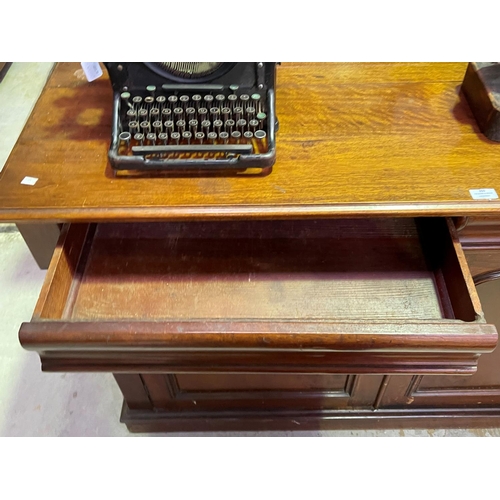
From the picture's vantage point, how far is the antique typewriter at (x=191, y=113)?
759 millimetres

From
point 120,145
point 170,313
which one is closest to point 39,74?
point 120,145

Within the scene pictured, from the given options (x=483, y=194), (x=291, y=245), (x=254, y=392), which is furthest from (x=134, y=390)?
(x=483, y=194)

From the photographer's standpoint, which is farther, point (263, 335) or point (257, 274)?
point (257, 274)

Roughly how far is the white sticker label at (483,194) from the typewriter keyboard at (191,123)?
329 mm

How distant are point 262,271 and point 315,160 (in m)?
0.21

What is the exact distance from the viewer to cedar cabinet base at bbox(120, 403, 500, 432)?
1102 mm

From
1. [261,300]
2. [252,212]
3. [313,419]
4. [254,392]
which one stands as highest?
[252,212]

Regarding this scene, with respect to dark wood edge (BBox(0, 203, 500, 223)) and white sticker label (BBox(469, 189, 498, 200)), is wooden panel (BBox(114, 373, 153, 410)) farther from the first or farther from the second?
white sticker label (BBox(469, 189, 498, 200))

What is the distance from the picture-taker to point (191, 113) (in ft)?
2.58

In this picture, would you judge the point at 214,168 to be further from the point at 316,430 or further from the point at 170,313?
the point at 316,430

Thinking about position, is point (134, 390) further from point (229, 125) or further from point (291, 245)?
point (229, 125)

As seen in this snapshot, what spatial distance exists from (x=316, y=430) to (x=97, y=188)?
799 millimetres

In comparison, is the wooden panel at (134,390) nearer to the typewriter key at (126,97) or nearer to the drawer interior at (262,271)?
the drawer interior at (262,271)
